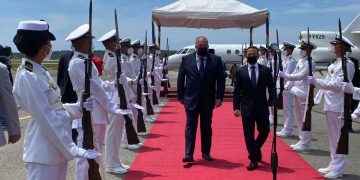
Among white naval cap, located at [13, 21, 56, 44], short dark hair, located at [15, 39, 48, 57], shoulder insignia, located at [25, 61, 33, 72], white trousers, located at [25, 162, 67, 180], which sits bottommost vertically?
white trousers, located at [25, 162, 67, 180]

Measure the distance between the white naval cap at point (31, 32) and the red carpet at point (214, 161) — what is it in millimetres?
3375

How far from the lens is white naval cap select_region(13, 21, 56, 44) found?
3.51 metres

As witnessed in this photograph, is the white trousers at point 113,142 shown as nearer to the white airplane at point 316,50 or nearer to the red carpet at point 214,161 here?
the red carpet at point 214,161

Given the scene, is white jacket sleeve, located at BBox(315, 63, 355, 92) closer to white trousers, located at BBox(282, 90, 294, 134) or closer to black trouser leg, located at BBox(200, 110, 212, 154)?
black trouser leg, located at BBox(200, 110, 212, 154)

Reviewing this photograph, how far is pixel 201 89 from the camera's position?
7.58 metres

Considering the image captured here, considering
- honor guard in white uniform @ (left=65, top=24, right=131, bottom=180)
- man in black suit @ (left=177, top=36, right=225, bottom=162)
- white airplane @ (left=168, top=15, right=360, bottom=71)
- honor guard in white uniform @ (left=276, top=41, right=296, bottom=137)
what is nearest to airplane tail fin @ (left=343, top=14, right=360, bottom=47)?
white airplane @ (left=168, top=15, right=360, bottom=71)

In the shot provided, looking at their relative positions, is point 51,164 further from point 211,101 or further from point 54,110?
point 211,101

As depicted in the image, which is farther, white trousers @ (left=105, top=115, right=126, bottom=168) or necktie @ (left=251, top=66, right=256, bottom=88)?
necktie @ (left=251, top=66, right=256, bottom=88)

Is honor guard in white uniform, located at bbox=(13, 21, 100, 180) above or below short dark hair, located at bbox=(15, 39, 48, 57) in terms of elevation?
below

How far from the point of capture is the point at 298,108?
29.3 ft

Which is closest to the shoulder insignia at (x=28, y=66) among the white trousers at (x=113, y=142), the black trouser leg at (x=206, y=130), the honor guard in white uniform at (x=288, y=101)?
the white trousers at (x=113, y=142)

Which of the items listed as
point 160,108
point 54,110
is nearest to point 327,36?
point 160,108

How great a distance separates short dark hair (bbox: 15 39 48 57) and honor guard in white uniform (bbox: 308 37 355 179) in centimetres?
432

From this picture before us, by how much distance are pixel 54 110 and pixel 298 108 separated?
6300 mm
